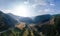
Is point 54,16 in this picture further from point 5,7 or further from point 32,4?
point 5,7

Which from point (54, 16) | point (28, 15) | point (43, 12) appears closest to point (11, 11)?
point (28, 15)

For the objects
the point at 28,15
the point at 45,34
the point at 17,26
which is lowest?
the point at 45,34

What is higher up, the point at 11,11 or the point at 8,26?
the point at 11,11

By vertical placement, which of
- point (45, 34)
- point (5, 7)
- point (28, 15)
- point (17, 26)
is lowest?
point (45, 34)

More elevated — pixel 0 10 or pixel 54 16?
pixel 0 10

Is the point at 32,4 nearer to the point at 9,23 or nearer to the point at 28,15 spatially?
the point at 28,15

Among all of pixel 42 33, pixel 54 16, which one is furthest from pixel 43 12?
pixel 42 33

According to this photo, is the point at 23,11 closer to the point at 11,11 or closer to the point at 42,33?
the point at 11,11

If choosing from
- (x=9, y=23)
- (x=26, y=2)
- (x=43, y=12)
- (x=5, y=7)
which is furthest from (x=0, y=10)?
(x=43, y=12)
